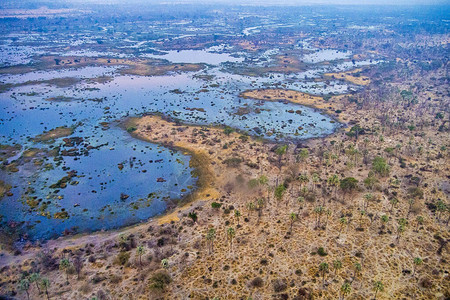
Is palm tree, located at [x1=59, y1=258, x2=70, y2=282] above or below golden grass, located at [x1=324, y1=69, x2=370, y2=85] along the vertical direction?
below

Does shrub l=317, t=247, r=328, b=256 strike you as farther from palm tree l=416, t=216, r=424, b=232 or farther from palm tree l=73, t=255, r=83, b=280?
palm tree l=73, t=255, r=83, b=280

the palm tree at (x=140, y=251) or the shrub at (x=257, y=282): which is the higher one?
the palm tree at (x=140, y=251)

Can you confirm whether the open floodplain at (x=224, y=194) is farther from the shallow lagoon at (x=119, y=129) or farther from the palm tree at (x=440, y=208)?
the palm tree at (x=440, y=208)

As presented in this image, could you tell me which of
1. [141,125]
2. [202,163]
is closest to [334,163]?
[202,163]

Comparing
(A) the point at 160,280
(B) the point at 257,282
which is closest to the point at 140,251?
(A) the point at 160,280

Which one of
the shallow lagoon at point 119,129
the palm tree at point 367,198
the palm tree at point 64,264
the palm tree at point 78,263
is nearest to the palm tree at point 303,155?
the shallow lagoon at point 119,129

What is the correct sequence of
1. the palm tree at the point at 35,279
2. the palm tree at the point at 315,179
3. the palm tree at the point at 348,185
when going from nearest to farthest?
the palm tree at the point at 35,279, the palm tree at the point at 348,185, the palm tree at the point at 315,179

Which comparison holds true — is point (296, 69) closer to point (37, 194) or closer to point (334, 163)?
point (334, 163)

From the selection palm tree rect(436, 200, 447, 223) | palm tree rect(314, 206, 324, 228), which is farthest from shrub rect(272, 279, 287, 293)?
palm tree rect(436, 200, 447, 223)

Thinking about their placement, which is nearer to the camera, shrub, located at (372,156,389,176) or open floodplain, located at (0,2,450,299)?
open floodplain, located at (0,2,450,299)
